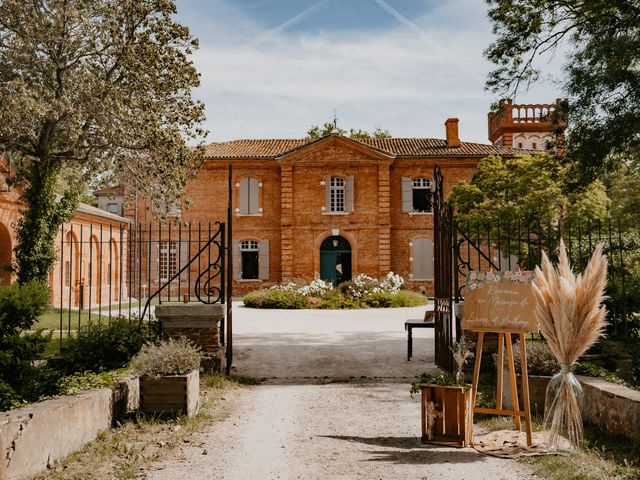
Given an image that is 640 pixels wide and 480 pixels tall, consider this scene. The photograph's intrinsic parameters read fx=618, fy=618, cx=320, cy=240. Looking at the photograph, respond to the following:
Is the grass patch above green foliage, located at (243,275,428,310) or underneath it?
underneath

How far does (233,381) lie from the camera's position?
26.7ft

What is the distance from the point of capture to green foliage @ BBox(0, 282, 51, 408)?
4.98 m

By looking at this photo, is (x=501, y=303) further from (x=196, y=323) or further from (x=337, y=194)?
(x=337, y=194)

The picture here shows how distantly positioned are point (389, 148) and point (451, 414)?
25.3 meters

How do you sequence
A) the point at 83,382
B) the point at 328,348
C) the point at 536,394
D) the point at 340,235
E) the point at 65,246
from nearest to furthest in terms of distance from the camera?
1. the point at 83,382
2. the point at 536,394
3. the point at 328,348
4. the point at 65,246
5. the point at 340,235

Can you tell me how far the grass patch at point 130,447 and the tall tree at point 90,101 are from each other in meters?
10.2

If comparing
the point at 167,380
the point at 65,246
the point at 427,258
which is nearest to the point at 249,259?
the point at 427,258

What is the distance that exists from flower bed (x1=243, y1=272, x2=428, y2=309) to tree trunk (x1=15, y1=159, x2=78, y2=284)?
22.2 feet

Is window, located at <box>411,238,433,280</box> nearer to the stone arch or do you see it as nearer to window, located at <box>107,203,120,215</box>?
the stone arch

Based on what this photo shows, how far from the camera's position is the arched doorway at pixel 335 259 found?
28.5 metres

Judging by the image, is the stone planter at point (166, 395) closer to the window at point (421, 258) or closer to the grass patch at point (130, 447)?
the grass patch at point (130, 447)

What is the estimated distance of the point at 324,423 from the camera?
6.17 metres

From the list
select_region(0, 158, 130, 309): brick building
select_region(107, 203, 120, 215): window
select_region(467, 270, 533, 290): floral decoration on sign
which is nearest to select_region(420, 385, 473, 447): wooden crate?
select_region(467, 270, 533, 290): floral decoration on sign

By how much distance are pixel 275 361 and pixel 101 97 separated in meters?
9.37
